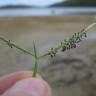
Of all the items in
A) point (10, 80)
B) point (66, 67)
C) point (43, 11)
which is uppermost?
point (10, 80)

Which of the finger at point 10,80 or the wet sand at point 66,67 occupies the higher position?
the finger at point 10,80

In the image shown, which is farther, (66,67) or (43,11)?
(43,11)

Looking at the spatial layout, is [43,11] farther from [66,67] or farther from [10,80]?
[10,80]

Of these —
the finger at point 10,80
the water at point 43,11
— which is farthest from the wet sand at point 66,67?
the water at point 43,11

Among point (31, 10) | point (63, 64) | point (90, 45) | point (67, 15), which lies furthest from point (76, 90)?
point (31, 10)

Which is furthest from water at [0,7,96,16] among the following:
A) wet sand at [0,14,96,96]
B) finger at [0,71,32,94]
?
finger at [0,71,32,94]

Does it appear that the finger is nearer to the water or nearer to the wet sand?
the wet sand

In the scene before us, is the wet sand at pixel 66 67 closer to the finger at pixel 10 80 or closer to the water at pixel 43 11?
the finger at pixel 10 80

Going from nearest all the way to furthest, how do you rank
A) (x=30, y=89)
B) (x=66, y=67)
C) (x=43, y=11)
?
1. (x=30, y=89)
2. (x=66, y=67)
3. (x=43, y=11)

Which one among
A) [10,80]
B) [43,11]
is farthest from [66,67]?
[43,11]

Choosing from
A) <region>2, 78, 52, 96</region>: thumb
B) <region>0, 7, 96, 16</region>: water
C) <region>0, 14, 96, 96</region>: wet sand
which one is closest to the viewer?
<region>2, 78, 52, 96</region>: thumb

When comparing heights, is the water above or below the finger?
below
